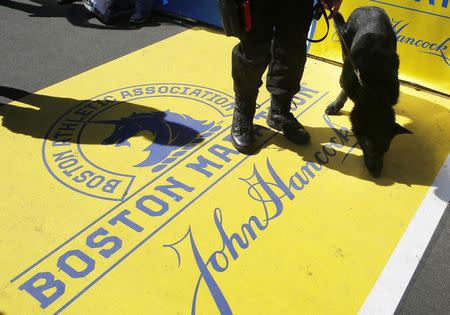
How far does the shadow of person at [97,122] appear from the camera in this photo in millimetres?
2820

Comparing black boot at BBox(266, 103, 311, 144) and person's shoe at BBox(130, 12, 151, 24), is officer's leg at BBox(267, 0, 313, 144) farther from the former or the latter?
person's shoe at BBox(130, 12, 151, 24)

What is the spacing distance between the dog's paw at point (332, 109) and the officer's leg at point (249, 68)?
0.82 meters

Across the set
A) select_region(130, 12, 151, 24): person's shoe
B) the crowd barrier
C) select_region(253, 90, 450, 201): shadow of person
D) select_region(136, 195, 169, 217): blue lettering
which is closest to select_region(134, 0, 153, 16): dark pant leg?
select_region(130, 12, 151, 24): person's shoe

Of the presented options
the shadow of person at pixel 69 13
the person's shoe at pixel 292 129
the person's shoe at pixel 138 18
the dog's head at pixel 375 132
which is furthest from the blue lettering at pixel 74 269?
the person's shoe at pixel 138 18

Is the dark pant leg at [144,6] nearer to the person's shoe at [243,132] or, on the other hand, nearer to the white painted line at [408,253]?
the person's shoe at [243,132]

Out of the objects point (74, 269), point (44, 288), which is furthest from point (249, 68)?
point (44, 288)

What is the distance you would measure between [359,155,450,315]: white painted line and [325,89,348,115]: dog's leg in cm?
93

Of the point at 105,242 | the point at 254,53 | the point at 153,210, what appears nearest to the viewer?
the point at 105,242

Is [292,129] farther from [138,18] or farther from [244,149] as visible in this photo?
[138,18]

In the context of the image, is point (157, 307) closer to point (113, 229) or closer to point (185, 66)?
point (113, 229)

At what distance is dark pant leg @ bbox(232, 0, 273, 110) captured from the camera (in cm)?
222

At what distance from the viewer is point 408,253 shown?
2.06 m

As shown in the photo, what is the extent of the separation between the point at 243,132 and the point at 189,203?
71 cm

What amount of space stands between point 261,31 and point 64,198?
5.18 ft
